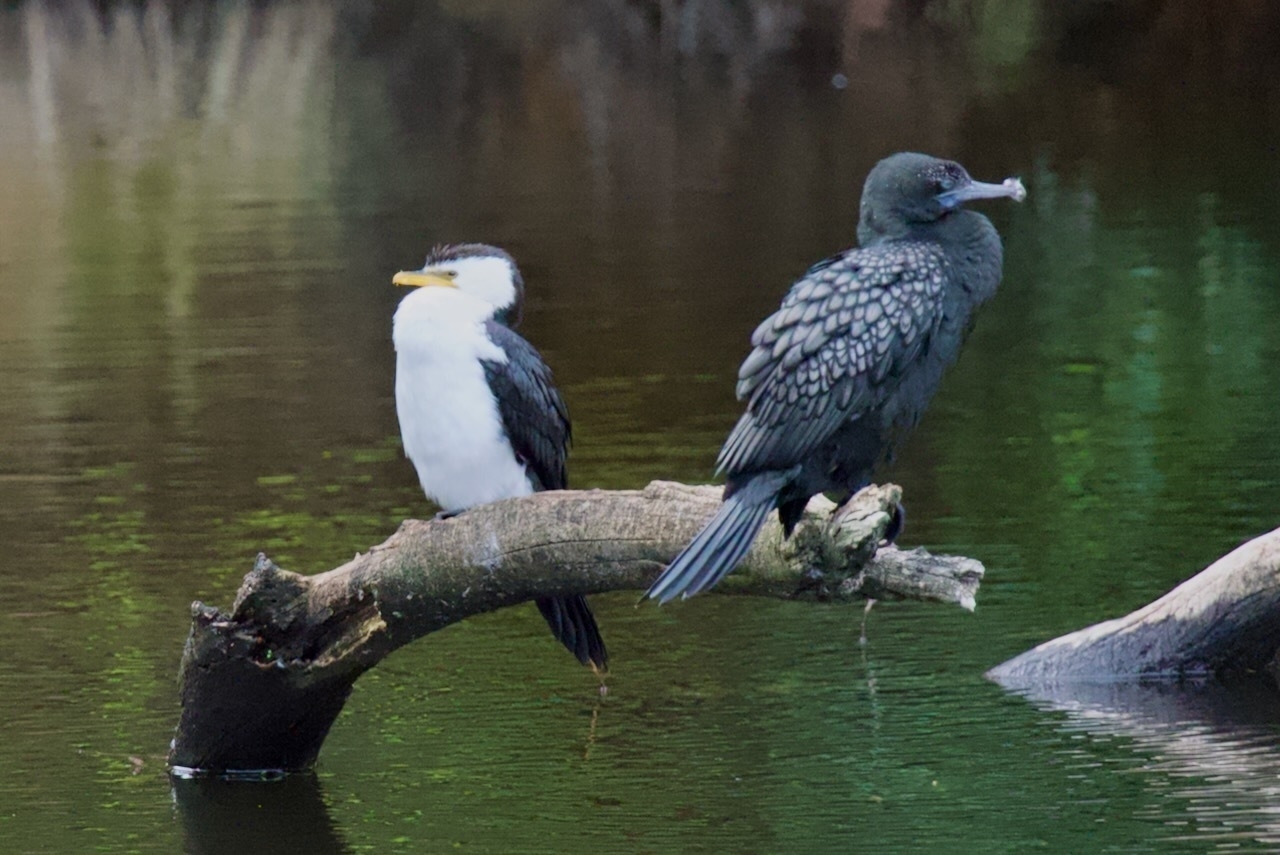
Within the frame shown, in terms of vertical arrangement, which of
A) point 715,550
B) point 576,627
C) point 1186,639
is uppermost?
point 715,550

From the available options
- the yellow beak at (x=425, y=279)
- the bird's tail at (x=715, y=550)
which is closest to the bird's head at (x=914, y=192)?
the bird's tail at (x=715, y=550)

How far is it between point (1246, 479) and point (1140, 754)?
291 cm

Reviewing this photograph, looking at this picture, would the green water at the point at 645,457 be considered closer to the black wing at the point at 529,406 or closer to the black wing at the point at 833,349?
the black wing at the point at 529,406

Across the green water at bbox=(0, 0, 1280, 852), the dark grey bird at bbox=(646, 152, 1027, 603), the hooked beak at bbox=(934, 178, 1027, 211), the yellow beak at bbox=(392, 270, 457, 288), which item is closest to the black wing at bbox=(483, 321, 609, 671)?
the yellow beak at bbox=(392, 270, 457, 288)

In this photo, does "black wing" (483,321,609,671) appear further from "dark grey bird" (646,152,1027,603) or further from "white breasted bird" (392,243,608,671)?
"dark grey bird" (646,152,1027,603)

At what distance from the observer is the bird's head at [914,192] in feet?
16.1

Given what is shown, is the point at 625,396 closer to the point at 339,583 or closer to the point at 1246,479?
the point at 1246,479

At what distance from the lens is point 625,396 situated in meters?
10.4

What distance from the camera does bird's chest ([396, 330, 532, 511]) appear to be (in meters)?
5.42

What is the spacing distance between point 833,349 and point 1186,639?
174 centimetres

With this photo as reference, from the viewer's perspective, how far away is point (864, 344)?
15.8 feet

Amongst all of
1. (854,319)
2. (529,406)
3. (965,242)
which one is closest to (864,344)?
(854,319)

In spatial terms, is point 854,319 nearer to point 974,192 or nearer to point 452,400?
point 974,192

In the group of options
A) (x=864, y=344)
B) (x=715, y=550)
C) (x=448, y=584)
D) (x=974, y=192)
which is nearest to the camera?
(x=715, y=550)
